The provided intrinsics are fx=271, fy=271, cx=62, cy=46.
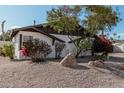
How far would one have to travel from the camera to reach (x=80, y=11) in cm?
1928

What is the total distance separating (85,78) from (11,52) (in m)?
10.3

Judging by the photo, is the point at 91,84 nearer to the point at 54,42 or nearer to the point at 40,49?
the point at 40,49

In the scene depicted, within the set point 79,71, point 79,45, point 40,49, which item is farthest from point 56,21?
point 79,71

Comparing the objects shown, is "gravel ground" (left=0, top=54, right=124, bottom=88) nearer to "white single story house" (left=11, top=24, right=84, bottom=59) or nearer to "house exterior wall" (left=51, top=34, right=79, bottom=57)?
"white single story house" (left=11, top=24, right=84, bottom=59)

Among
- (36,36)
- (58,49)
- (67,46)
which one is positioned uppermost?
(36,36)

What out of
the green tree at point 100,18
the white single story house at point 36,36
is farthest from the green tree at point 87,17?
the white single story house at point 36,36

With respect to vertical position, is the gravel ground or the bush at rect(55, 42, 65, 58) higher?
the bush at rect(55, 42, 65, 58)

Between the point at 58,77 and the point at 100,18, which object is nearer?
the point at 58,77

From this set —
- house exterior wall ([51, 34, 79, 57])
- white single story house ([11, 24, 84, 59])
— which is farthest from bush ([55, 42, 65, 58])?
house exterior wall ([51, 34, 79, 57])

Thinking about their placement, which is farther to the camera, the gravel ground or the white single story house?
the white single story house

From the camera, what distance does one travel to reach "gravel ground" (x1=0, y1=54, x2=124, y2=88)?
11.1 m

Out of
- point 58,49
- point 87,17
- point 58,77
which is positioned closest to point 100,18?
point 87,17

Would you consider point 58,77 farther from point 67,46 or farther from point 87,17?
point 67,46

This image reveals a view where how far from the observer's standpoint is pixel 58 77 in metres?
12.2
